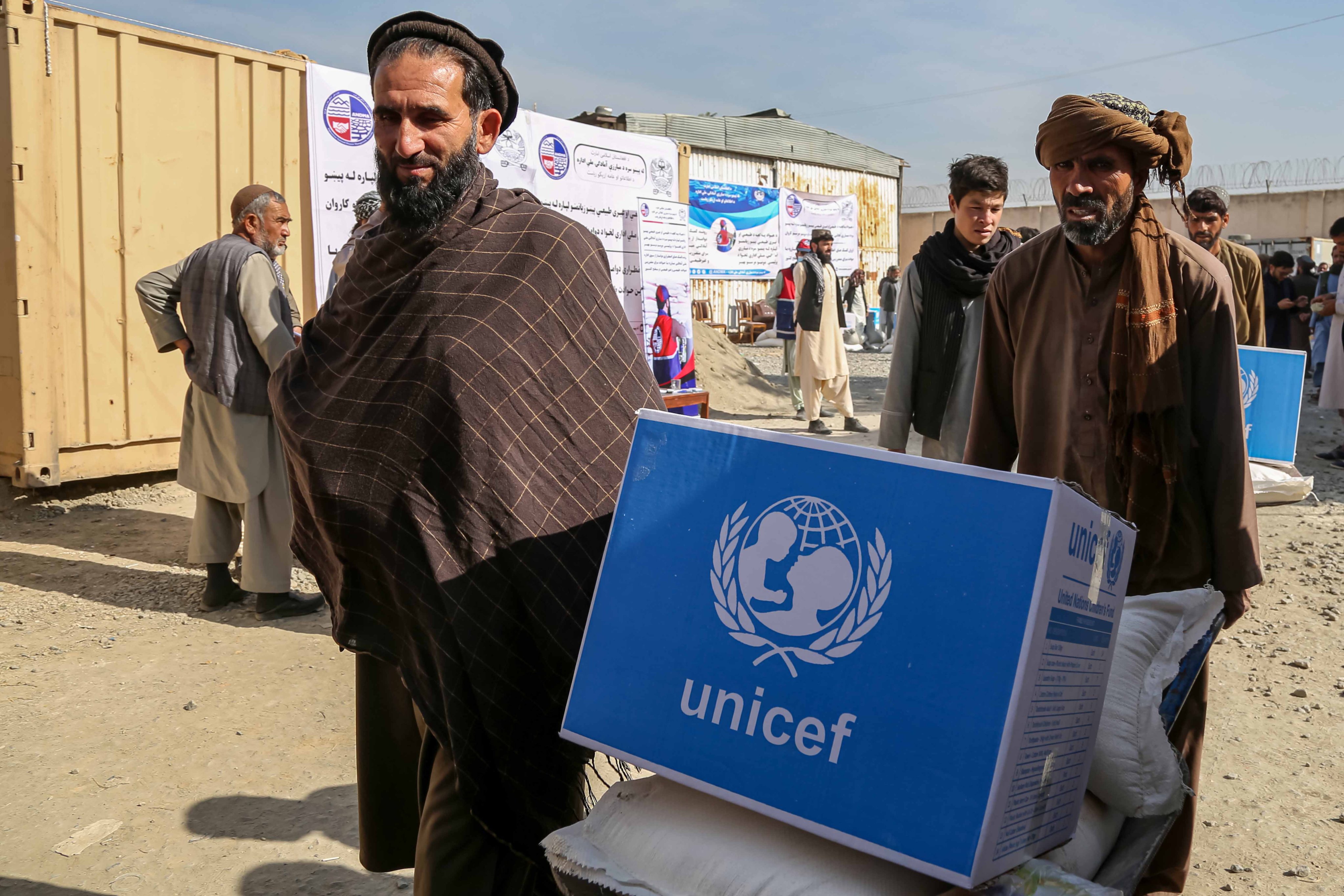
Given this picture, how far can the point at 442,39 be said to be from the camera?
191 centimetres

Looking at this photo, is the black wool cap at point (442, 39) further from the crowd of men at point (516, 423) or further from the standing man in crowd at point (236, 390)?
the standing man in crowd at point (236, 390)

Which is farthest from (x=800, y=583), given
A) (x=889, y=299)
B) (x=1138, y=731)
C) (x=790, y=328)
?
(x=889, y=299)

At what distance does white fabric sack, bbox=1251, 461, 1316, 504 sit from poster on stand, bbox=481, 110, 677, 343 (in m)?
4.56

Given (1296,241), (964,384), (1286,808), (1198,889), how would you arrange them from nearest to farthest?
(1198,889) → (1286,808) → (964,384) → (1296,241)

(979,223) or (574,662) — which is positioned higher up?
(979,223)

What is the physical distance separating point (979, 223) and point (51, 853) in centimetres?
326

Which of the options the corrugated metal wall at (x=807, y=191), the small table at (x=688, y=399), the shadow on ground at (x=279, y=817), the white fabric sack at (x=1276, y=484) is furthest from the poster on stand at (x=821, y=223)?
the shadow on ground at (x=279, y=817)

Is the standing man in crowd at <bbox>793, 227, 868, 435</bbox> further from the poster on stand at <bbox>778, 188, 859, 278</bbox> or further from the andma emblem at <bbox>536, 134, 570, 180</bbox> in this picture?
the poster on stand at <bbox>778, 188, 859, 278</bbox>

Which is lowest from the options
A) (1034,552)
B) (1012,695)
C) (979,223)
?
(1012,695)

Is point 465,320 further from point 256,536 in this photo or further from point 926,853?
point 256,536

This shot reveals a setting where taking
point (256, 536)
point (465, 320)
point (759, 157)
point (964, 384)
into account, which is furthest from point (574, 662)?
point (759, 157)

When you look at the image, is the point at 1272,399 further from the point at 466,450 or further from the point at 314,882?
the point at 314,882

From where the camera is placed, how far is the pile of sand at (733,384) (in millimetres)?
11492

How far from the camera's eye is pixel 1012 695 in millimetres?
Result: 1047
